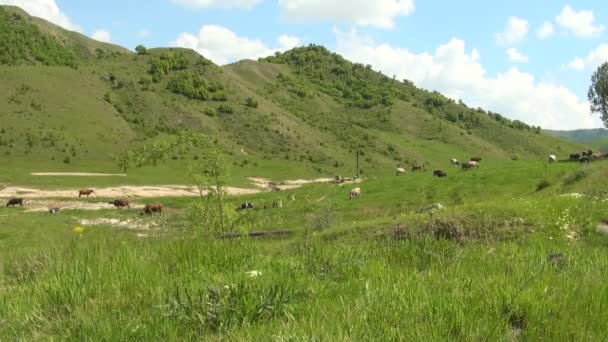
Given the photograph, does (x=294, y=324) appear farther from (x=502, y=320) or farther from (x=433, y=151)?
(x=433, y=151)

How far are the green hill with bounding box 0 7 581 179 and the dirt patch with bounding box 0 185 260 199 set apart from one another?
2280cm

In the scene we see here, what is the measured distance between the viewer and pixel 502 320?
357cm

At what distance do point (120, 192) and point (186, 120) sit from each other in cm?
6499

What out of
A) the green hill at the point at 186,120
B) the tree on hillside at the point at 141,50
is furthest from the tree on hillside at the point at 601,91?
the tree on hillside at the point at 141,50

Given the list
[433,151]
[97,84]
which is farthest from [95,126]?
[433,151]

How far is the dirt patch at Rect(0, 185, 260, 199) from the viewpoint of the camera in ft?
209

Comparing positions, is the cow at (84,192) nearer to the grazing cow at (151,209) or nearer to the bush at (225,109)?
the grazing cow at (151,209)

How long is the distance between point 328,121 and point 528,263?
171068 millimetres

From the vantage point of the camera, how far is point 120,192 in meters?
71.4

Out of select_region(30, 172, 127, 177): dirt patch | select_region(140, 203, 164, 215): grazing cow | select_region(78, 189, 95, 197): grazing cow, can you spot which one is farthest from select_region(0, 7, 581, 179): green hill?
select_region(140, 203, 164, 215): grazing cow

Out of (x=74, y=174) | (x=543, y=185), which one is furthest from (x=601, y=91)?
(x=74, y=174)

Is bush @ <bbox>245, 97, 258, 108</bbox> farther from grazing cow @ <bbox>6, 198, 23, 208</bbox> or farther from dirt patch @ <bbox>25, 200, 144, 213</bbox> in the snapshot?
grazing cow @ <bbox>6, 198, 23, 208</bbox>

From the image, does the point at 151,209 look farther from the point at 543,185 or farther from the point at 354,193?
the point at 543,185

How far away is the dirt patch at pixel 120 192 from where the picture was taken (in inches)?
2502
